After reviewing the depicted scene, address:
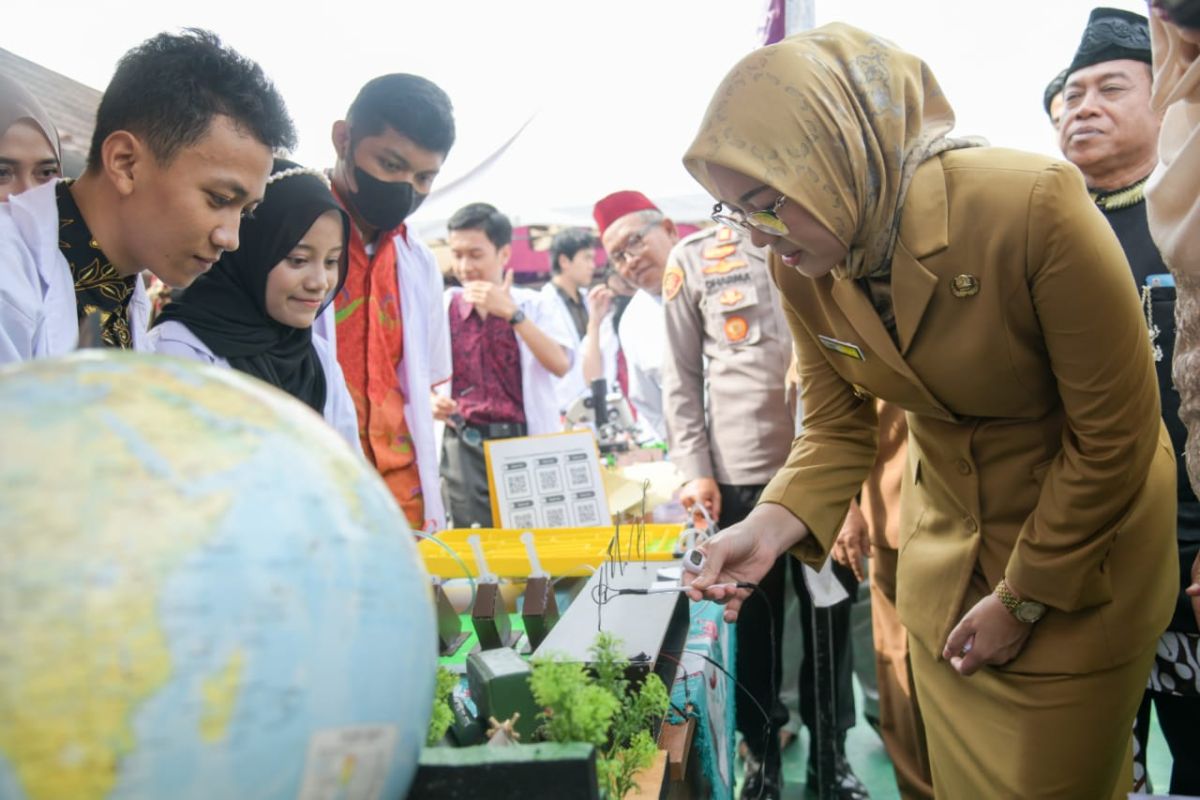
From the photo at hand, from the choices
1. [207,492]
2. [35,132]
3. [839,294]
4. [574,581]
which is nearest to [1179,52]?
[839,294]

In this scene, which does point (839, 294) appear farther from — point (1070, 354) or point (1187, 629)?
point (1187, 629)

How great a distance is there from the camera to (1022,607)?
149cm

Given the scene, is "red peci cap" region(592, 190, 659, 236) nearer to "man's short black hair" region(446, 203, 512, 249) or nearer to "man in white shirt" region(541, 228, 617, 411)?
"man's short black hair" region(446, 203, 512, 249)

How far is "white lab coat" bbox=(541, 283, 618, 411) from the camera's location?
469cm

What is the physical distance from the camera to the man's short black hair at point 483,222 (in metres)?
4.17

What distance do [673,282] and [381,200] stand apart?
106cm

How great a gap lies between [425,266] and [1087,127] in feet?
5.93

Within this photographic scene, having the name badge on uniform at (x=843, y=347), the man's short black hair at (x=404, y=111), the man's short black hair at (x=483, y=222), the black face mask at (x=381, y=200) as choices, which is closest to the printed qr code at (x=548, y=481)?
the black face mask at (x=381, y=200)

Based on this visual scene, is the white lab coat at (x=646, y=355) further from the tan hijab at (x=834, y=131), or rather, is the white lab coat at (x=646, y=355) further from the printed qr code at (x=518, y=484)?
the tan hijab at (x=834, y=131)

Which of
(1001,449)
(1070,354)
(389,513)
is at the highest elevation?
(389,513)

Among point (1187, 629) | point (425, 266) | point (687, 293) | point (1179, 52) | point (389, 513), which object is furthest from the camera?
point (687, 293)

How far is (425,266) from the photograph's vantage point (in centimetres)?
282

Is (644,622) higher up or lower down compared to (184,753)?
lower down

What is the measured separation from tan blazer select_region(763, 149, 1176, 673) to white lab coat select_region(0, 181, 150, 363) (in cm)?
120
